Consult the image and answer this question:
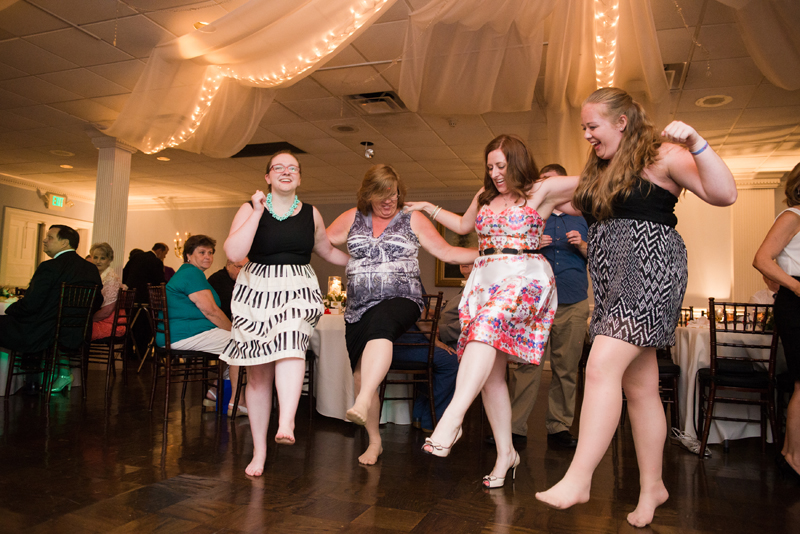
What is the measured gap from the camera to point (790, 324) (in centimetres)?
270

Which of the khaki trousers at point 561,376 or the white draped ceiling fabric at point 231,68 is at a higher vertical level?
the white draped ceiling fabric at point 231,68

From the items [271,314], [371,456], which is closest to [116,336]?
[271,314]

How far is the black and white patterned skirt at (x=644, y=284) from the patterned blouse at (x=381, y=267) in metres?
1.10

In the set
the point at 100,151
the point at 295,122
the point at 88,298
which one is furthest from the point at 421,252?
the point at 88,298

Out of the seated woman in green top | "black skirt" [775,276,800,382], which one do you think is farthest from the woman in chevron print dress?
the seated woman in green top

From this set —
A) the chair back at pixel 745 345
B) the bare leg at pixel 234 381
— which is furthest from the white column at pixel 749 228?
the bare leg at pixel 234 381

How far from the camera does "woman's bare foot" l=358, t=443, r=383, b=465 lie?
9.05 ft

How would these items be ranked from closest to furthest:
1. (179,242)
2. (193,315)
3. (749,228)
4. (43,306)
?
1. (193,315)
2. (43,306)
3. (749,228)
4. (179,242)

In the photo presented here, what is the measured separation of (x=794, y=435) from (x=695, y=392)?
828 millimetres

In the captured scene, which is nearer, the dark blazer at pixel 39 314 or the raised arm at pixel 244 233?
the raised arm at pixel 244 233

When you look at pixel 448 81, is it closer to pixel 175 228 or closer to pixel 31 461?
pixel 31 461

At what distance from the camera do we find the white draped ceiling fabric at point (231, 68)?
3.09 m

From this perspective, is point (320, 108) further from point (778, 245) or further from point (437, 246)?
point (778, 245)

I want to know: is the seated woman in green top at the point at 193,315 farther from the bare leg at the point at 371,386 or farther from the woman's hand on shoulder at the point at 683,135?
the woman's hand on shoulder at the point at 683,135
